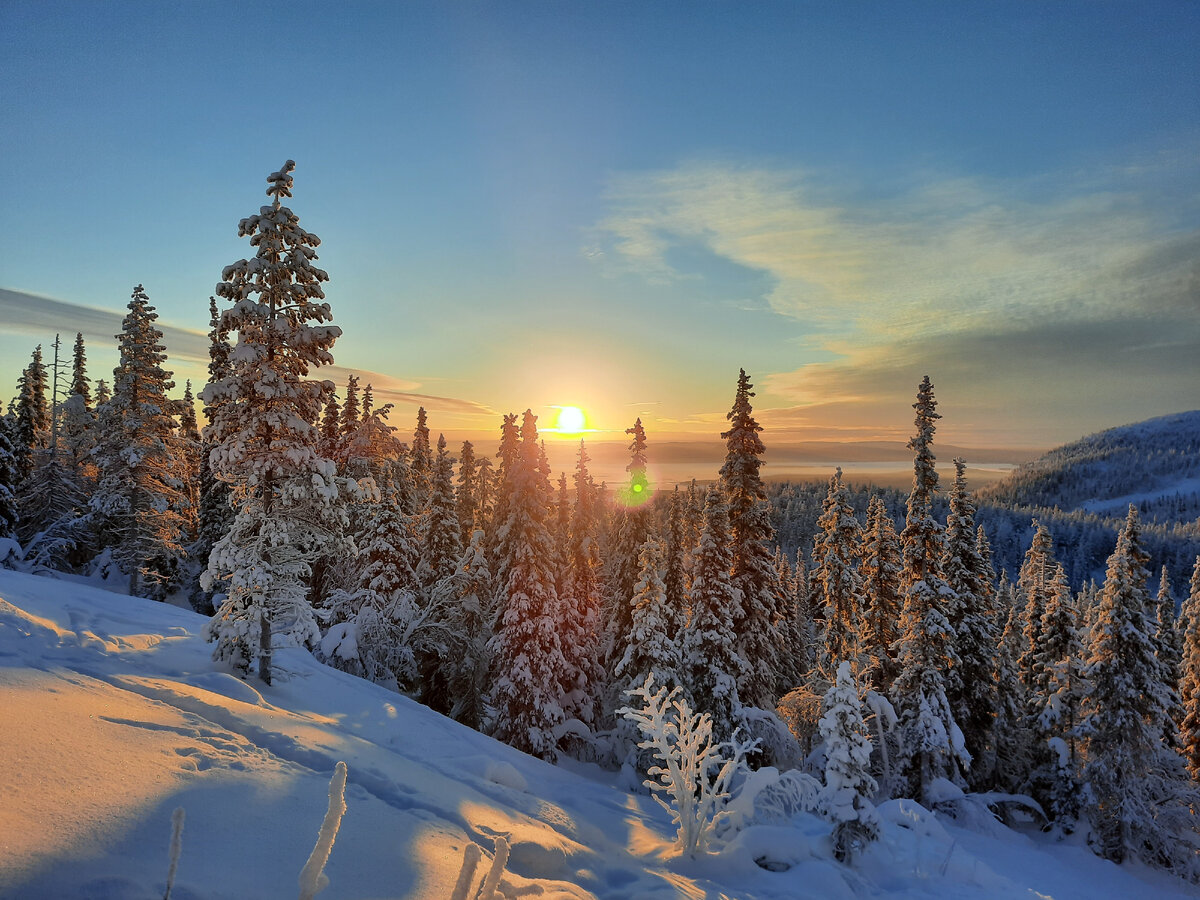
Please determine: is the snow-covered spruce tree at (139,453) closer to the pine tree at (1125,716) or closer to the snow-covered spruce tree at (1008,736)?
the snow-covered spruce tree at (1008,736)

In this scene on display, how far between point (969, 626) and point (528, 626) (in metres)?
20.5

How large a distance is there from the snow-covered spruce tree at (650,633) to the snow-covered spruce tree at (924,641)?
34.9ft

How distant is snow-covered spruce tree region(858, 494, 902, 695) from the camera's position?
29.2 m

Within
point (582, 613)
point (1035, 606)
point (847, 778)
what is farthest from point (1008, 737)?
point (847, 778)

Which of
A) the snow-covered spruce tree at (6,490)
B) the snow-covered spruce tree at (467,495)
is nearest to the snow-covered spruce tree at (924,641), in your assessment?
the snow-covered spruce tree at (467,495)

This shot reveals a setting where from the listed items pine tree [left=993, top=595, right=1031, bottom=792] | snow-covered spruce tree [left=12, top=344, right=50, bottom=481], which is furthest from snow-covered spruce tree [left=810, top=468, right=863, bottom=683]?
snow-covered spruce tree [left=12, top=344, right=50, bottom=481]

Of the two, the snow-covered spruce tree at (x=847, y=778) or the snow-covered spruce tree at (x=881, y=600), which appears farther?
the snow-covered spruce tree at (x=881, y=600)

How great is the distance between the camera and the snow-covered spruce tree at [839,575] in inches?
1131

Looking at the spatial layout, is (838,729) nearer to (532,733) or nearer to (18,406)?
(532,733)

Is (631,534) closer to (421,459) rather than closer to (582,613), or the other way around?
(582,613)

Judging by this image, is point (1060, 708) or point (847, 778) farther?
point (1060, 708)

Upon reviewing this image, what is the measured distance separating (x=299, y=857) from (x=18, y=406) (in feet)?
192

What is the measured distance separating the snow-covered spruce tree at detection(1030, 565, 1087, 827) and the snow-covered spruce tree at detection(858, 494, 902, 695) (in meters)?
8.40

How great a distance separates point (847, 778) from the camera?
1402 cm
